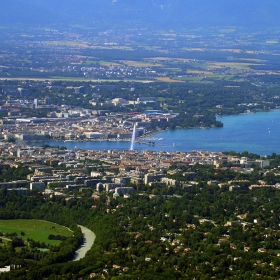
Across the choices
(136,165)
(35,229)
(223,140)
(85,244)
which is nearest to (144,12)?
(223,140)

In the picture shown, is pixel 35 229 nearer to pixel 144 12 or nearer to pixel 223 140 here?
pixel 223 140

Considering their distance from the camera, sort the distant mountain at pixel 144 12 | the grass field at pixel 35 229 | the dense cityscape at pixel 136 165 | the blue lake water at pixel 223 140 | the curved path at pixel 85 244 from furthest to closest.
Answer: the distant mountain at pixel 144 12, the blue lake water at pixel 223 140, the grass field at pixel 35 229, the curved path at pixel 85 244, the dense cityscape at pixel 136 165

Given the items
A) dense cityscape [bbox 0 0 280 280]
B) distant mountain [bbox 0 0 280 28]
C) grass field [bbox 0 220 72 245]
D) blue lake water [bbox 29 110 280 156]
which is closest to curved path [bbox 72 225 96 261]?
dense cityscape [bbox 0 0 280 280]

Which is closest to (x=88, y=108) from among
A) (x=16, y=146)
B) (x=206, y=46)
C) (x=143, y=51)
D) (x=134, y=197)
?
(x=16, y=146)

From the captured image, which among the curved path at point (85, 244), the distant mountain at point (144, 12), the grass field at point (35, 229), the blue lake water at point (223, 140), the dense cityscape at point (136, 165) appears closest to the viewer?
the dense cityscape at point (136, 165)

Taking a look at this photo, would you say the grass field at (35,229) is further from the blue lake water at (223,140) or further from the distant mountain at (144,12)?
the distant mountain at (144,12)

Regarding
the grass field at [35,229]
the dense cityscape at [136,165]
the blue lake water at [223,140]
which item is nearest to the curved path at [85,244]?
the dense cityscape at [136,165]

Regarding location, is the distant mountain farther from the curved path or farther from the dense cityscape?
the curved path
